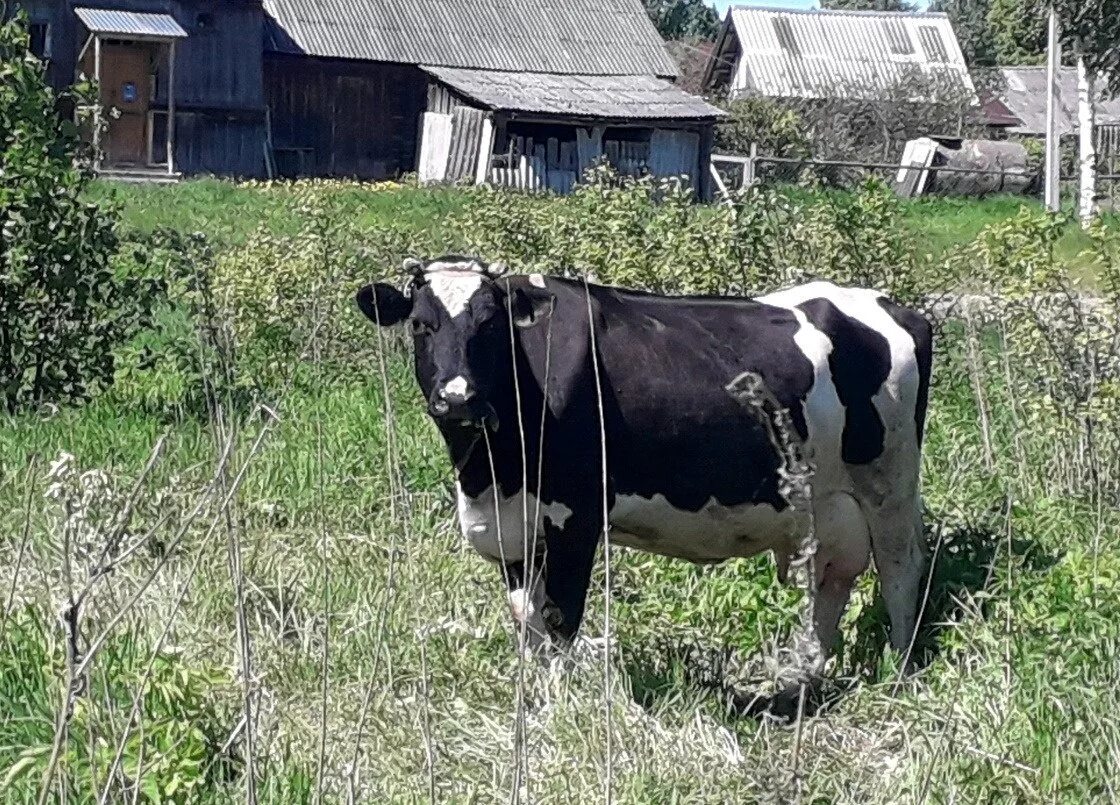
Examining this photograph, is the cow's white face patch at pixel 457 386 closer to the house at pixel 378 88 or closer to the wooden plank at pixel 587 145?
the house at pixel 378 88

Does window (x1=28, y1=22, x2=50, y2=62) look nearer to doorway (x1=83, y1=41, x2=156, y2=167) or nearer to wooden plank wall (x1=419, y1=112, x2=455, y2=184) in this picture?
doorway (x1=83, y1=41, x2=156, y2=167)

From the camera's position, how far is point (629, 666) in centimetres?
555

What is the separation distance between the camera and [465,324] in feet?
18.1

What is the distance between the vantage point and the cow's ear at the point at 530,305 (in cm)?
560

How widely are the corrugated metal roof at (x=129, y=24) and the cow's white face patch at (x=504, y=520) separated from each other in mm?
27923

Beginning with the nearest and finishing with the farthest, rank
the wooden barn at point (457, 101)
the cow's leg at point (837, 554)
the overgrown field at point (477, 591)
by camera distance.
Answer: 1. the overgrown field at point (477, 591)
2. the cow's leg at point (837, 554)
3. the wooden barn at point (457, 101)

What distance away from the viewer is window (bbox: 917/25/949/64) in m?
51.6

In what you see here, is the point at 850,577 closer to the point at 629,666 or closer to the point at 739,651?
the point at 739,651

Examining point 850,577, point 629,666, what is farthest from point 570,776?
point 850,577

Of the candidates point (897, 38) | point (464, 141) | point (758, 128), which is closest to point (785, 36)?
point (897, 38)

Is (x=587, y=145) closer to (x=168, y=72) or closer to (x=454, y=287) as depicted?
(x=168, y=72)

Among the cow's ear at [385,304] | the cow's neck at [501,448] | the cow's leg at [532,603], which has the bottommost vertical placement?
the cow's leg at [532,603]

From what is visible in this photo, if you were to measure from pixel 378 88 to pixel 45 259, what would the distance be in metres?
29.5

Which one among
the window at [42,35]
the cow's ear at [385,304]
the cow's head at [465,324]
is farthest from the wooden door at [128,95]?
the cow's head at [465,324]
